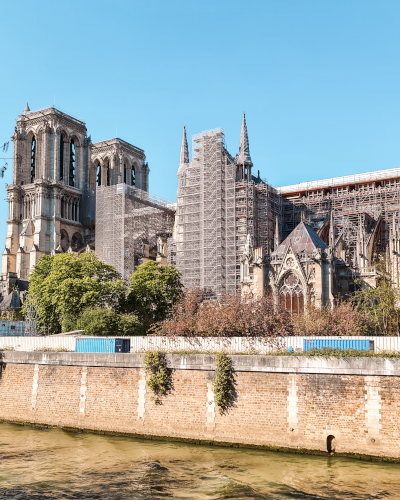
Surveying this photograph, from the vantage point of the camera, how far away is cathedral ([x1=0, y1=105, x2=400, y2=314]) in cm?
4684

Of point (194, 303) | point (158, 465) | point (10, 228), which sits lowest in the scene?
point (158, 465)

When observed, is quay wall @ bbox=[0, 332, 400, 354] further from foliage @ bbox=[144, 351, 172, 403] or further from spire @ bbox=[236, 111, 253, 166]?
spire @ bbox=[236, 111, 253, 166]

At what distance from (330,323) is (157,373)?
11040mm

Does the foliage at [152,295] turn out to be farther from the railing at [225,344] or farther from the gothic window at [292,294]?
the railing at [225,344]

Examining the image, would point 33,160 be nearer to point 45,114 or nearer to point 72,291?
point 45,114

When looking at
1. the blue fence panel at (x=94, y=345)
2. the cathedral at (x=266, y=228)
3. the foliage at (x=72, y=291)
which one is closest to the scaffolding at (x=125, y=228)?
the cathedral at (x=266, y=228)

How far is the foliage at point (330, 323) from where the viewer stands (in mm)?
30203

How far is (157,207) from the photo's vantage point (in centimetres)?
7950

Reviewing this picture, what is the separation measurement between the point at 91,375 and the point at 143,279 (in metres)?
23.6

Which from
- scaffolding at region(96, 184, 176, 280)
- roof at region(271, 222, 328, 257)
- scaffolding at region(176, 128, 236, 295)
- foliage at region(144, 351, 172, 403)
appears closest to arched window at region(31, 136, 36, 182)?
scaffolding at region(96, 184, 176, 280)

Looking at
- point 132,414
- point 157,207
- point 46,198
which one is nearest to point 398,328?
point 132,414

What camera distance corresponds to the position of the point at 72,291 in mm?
43906

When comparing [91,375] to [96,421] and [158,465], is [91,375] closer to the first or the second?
[96,421]

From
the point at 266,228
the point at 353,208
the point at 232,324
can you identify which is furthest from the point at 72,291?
the point at 353,208
